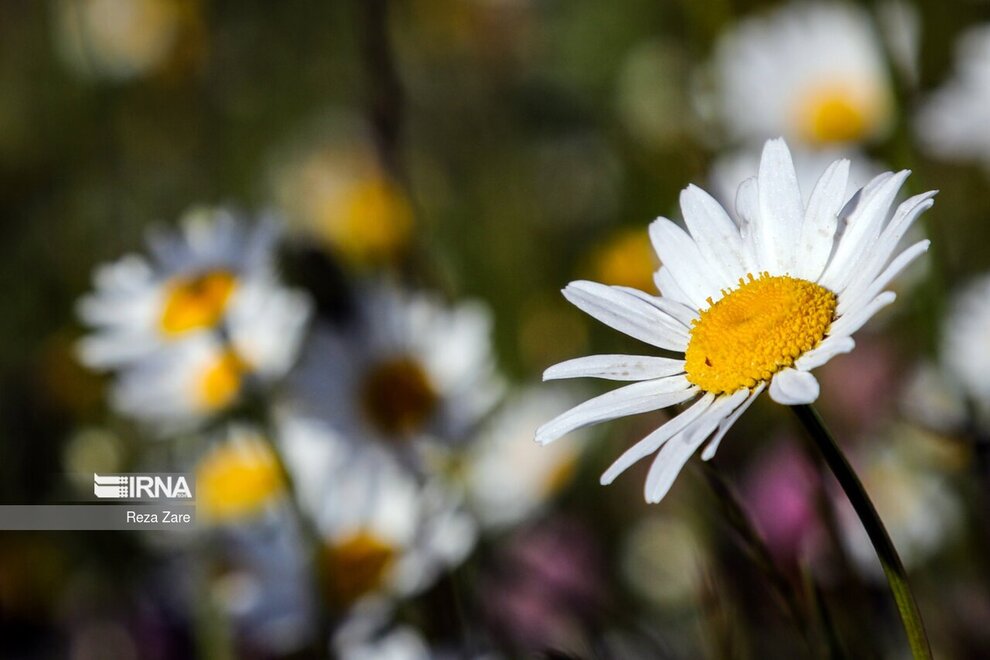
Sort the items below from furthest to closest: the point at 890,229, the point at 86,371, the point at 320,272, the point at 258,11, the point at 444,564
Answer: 1. the point at 258,11
2. the point at 86,371
3. the point at 320,272
4. the point at 444,564
5. the point at 890,229

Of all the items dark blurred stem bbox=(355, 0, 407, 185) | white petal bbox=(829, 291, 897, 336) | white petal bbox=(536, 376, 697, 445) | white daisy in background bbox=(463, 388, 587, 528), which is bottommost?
white petal bbox=(829, 291, 897, 336)

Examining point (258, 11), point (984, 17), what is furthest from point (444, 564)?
point (258, 11)

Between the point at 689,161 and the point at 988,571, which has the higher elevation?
the point at 689,161

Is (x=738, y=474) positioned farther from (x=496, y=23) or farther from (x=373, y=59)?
(x=496, y=23)

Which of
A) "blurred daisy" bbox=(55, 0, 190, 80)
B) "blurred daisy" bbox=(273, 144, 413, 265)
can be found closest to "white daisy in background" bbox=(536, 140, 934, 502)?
"blurred daisy" bbox=(273, 144, 413, 265)

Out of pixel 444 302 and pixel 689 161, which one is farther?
pixel 444 302

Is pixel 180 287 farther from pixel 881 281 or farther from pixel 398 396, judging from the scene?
pixel 881 281

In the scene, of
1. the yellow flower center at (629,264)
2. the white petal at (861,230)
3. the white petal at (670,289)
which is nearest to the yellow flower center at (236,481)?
the yellow flower center at (629,264)

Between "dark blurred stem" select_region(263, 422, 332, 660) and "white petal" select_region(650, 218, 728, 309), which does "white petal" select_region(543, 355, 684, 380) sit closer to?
"white petal" select_region(650, 218, 728, 309)
